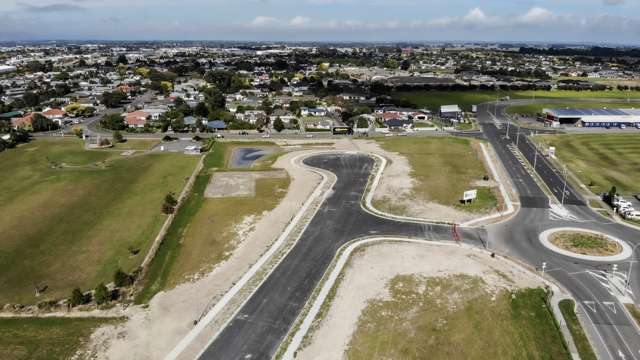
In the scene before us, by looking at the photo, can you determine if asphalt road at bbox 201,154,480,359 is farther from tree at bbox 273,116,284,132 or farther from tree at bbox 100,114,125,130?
Answer: tree at bbox 100,114,125,130

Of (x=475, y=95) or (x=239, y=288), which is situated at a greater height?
(x=475, y=95)

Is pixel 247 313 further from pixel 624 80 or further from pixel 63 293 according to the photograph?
pixel 624 80

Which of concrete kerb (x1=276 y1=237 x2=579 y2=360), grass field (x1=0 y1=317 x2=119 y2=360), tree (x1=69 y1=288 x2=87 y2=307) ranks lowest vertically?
grass field (x1=0 y1=317 x2=119 y2=360)

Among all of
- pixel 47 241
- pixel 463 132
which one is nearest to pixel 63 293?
pixel 47 241

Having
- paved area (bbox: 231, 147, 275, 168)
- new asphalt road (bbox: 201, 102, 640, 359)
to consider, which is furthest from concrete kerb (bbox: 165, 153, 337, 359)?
paved area (bbox: 231, 147, 275, 168)

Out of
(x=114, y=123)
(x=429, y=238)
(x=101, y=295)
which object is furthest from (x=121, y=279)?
(x=114, y=123)

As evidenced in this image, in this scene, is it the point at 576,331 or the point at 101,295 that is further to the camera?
the point at 101,295

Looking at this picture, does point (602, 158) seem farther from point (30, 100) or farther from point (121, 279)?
point (30, 100)
